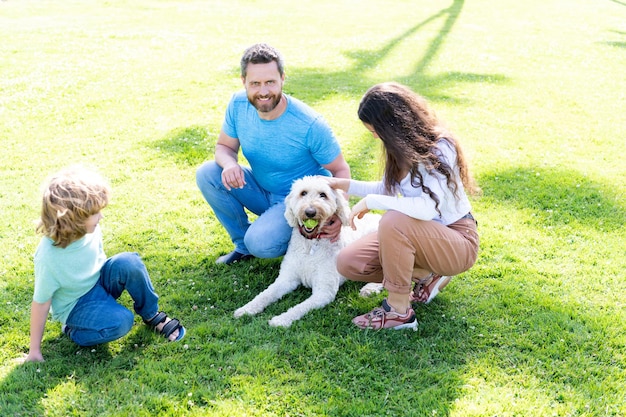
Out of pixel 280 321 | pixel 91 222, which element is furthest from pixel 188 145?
pixel 91 222

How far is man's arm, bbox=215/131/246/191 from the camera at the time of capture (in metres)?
4.28

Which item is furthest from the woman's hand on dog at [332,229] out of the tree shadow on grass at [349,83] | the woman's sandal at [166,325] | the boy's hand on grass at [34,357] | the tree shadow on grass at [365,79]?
the tree shadow on grass at [365,79]

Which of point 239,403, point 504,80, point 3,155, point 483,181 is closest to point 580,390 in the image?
point 239,403

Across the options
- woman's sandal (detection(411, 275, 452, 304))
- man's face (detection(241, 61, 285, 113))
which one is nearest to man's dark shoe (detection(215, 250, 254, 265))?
man's face (detection(241, 61, 285, 113))

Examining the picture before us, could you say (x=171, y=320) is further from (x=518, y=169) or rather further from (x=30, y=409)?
(x=518, y=169)

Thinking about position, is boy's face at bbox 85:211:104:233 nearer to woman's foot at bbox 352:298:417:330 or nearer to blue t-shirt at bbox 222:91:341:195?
blue t-shirt at bbox 222:91:341:195

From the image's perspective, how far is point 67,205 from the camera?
3.14 m

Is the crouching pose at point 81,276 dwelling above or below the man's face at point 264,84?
below

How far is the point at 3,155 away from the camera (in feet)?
22.9

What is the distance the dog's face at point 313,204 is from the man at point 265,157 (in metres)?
0.13

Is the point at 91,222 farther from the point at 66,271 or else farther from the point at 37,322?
the point at 37,322

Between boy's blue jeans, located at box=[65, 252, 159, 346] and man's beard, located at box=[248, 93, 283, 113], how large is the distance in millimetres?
1435

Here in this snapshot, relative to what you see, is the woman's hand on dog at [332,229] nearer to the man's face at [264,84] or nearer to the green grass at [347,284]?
the green grass at [347,284]

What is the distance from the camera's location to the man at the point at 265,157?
13.9ft
